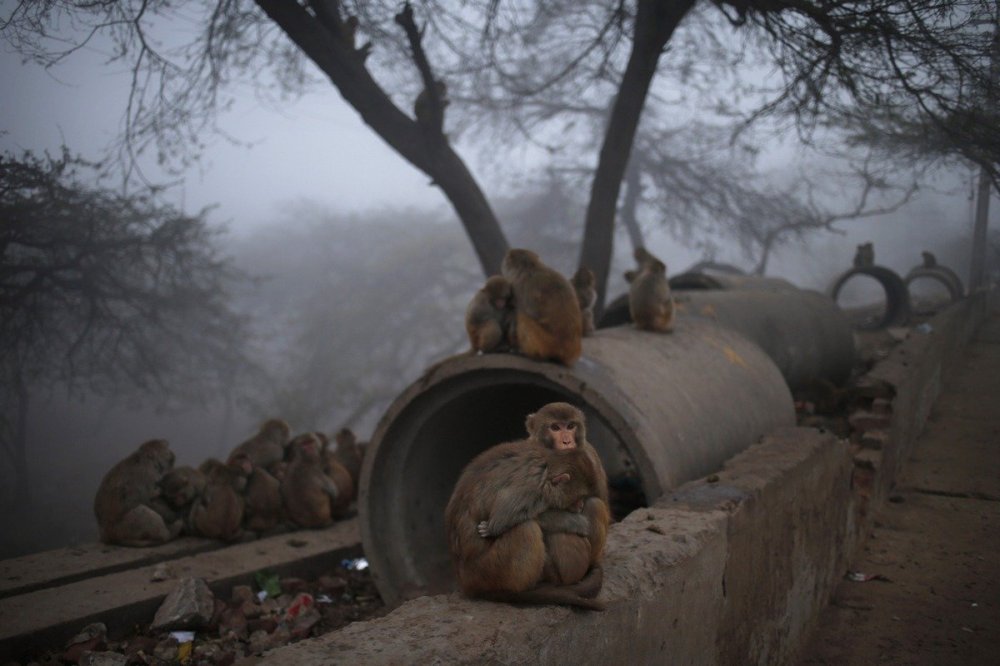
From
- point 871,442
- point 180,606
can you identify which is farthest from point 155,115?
point 871,442

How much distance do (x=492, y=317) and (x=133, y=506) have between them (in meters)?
3.13

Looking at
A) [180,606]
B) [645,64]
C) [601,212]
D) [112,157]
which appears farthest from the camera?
[601,212]

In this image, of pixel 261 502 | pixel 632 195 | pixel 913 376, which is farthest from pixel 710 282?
pixel 632 195

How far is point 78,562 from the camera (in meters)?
5.29

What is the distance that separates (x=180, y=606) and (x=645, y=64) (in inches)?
266

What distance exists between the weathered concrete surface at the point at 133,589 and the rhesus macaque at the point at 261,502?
17 cm

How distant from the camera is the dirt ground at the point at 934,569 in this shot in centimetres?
407

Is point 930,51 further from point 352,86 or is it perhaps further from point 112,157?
point 112,157

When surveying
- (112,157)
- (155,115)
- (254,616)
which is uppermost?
(155,115)

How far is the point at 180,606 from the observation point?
15.1ft

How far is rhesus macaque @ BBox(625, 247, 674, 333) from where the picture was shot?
616cm

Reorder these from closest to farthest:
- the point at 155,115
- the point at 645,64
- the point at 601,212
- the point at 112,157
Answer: the point at 112,157 → the point at 155,115 → the point at 645,64 → the point at 601,212

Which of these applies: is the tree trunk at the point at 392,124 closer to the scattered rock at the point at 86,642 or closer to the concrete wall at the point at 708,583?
the concrete wall at the point at 708,583

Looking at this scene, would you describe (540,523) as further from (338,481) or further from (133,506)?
(338,481)
